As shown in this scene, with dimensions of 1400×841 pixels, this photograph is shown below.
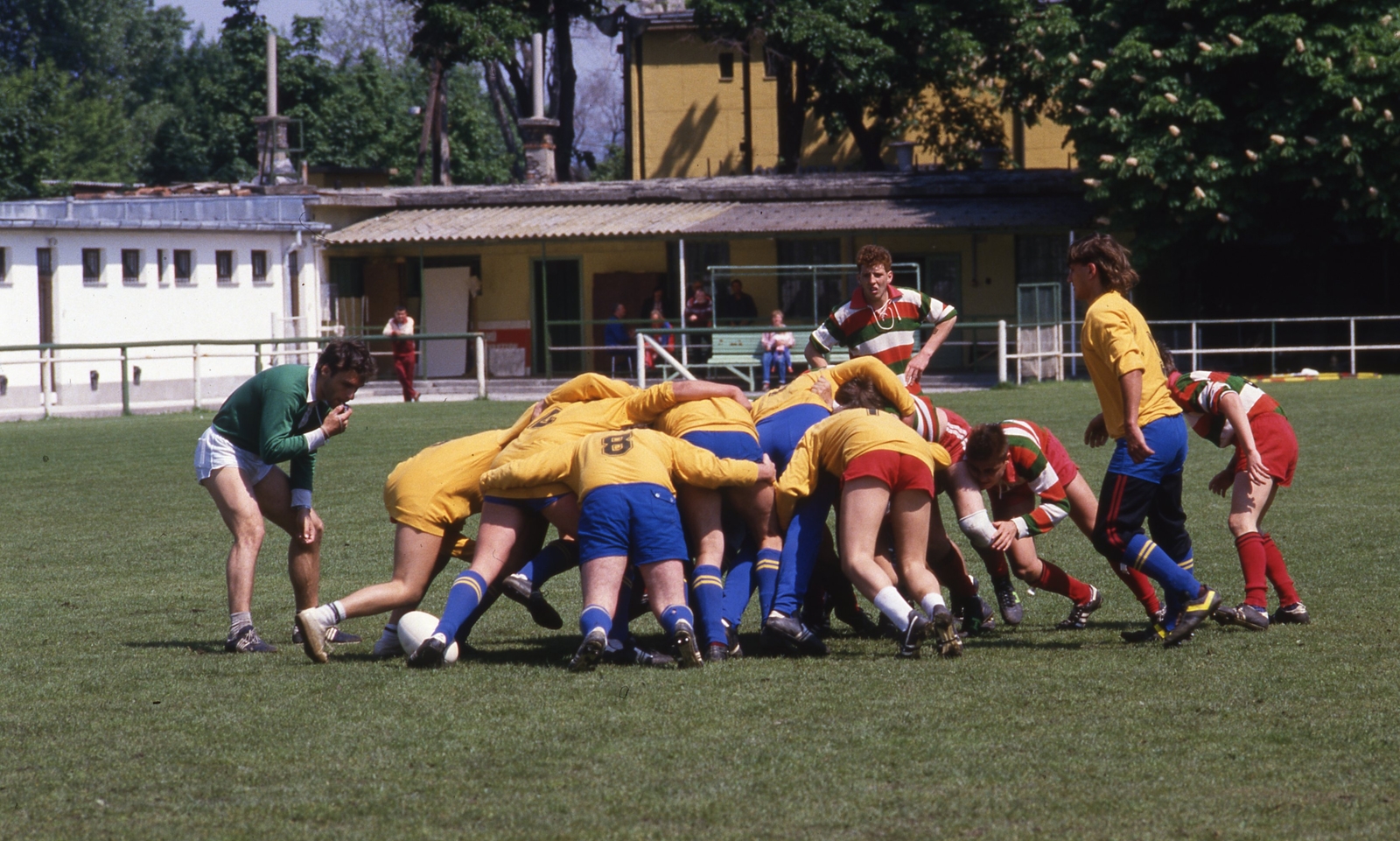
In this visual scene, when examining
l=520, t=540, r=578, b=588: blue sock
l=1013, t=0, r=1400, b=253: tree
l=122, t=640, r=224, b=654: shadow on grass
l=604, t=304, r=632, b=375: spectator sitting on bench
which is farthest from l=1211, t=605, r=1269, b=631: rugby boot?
l=604, t=304, r=632, b=375: spectator sitting on bench

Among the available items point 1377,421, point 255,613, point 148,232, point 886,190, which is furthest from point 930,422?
point 148,232

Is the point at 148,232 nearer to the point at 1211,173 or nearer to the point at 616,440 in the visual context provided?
the point at 1211,173

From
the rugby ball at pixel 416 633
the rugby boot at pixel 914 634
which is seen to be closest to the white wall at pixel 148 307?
the rugby ball at pixel 416 633

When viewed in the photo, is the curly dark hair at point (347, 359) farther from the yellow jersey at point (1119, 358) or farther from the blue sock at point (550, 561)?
the yellow jersey at point (1119, 358)

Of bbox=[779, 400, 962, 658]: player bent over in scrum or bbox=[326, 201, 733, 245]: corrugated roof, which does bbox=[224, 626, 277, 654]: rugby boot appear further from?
bbox=[326, 201, 733, 245]: corrugated roof

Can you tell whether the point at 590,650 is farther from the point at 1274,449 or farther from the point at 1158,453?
the point at 1274,449

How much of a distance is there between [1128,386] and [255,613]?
15.3 ft

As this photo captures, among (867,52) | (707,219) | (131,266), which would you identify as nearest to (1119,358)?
(707,219)

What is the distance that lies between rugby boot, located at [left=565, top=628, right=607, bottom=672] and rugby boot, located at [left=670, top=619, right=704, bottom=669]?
0.29m

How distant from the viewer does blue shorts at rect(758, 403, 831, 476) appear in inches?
291

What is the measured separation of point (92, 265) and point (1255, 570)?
28.2 metres

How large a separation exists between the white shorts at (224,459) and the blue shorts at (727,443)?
2.01 meters

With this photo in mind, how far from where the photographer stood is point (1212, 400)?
716 cm

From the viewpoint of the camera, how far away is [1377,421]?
17.4 meters
